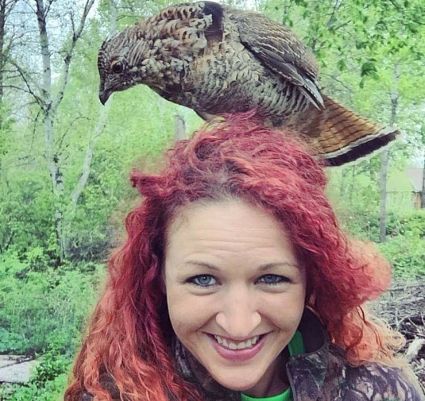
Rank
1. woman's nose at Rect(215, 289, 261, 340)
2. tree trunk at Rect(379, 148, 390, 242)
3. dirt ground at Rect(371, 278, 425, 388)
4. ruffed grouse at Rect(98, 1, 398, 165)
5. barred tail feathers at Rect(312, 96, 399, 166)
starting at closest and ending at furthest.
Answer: woman's nose at Rect(215, 289, 261, 340) → ruffed grouse at Rect(98, 1, 398, 165) → barred tail feathers at Rect(312, 96, 399, 166) → dirt ground at Rect(371, 278, 425, 388) → tree trunk at Rect(379, 148, 390, 242)

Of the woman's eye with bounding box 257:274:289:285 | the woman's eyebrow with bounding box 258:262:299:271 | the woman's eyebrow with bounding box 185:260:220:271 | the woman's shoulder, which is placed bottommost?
the woman's shoulder

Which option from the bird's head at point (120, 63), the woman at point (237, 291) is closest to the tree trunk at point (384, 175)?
the bird's head at point (120, 63)

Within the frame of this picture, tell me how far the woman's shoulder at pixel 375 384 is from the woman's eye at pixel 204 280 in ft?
0.74

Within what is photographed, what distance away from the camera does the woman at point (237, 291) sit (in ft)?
2.52

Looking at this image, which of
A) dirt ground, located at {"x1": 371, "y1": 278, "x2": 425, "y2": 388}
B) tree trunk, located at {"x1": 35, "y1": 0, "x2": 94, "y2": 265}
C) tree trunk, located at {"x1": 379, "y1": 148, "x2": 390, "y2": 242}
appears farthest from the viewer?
tree trunk, located at {"x1": 379, "y1": 148, "x2": 390, "y2": 242}

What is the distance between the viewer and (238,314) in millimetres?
751

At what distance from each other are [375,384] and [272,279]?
0.70 feet

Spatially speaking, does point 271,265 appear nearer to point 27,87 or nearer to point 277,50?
point 277,50

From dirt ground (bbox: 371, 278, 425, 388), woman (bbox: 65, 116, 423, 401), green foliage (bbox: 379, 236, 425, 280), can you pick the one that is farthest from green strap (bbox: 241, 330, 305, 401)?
green foliage (bbox: 379, 236, 425, 280)

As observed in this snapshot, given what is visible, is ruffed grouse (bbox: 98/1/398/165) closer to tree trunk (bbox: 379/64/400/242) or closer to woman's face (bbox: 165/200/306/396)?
woman's face (bbox: 165/200/306/396)

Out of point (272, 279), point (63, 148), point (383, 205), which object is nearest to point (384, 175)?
point (383, 205)

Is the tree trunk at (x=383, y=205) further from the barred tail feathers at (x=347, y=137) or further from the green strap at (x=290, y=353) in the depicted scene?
the green strap at (x=290, y=353)

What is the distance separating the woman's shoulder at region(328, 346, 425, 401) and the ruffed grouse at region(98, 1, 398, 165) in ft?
1.69

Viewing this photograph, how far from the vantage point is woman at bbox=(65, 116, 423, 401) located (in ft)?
2.52
